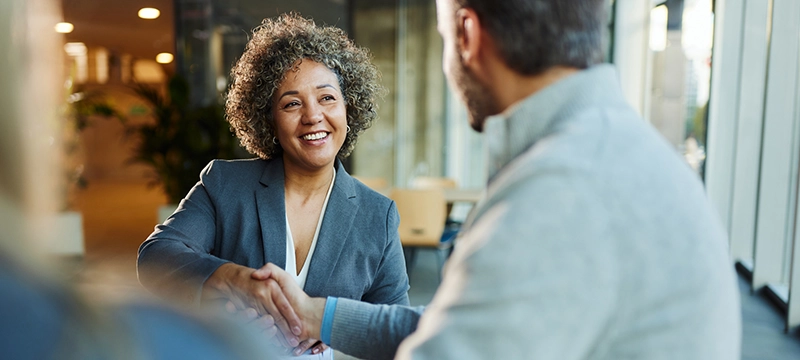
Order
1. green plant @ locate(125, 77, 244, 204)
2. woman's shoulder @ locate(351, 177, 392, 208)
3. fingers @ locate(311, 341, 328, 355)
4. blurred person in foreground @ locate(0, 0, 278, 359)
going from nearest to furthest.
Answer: blurred person in foreground @ locate(0, 0, 278, 359) < fingers @ locate(311, 341, 328, 355) < woman's shoulder @ locate(351, 177, 392, 208) < green plant @ locate(125, 77, 244, 204)

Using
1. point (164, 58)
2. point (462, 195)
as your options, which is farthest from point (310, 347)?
point (164, 58)

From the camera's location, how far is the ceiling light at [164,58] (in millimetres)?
7023

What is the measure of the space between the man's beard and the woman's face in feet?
2.18

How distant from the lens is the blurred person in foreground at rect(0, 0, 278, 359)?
32 centimetres

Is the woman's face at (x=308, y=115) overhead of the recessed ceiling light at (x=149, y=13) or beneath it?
beneath

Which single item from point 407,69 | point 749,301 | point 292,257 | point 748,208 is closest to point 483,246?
point 292,257

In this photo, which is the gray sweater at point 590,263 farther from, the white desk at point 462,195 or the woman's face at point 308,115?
the white desk at point 462,195

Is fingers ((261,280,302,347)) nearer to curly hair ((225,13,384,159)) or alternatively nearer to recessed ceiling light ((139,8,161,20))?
curly hair ((225,13,384,159))

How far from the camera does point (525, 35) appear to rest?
783 millimetres

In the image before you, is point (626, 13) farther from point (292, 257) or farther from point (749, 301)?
point (292, 257)

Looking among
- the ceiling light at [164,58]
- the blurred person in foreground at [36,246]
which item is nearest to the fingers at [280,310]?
the blurred person in foreground at [36,246]

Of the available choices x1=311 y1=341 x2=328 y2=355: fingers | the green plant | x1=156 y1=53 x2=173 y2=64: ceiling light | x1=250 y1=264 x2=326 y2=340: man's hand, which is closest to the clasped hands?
x1=250 y1=264 x2=326 y2=340: man's hand

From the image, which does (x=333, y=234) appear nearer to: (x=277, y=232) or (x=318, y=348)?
(x=277, y=232)

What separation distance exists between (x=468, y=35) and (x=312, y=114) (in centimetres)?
71
